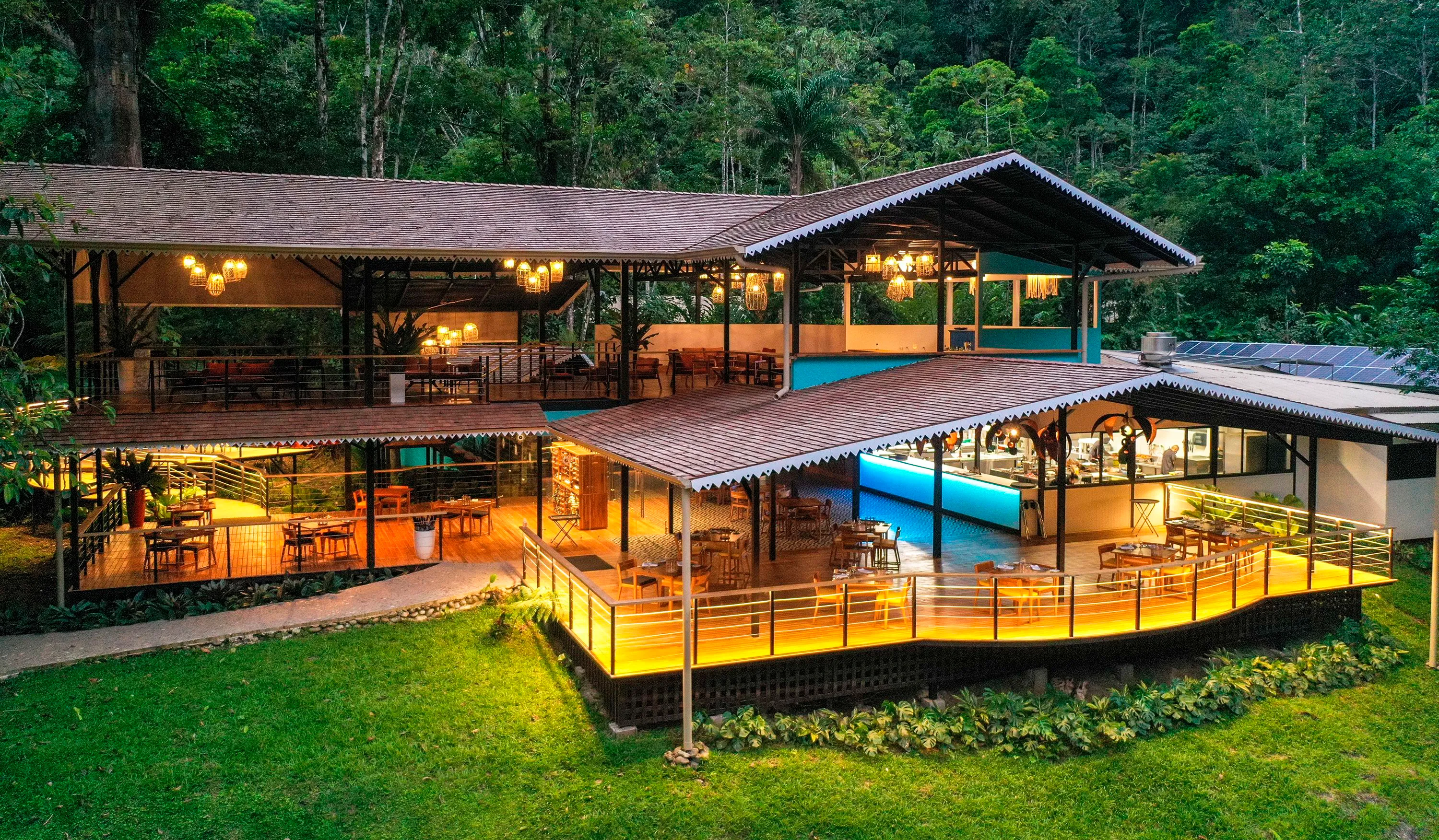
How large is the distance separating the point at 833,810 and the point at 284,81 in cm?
2987

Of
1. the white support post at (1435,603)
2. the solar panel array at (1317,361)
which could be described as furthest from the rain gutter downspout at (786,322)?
the solar panel array at (1317,361)

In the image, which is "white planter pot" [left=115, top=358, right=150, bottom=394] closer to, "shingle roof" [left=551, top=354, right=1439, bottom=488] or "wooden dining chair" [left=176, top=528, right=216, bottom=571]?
"wooden dining chair" [left=176, top=528, right=216, bottom=571]

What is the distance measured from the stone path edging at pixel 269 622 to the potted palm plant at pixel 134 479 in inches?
157

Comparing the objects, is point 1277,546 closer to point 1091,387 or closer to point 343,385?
point 1091,387

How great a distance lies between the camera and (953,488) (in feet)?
64.2

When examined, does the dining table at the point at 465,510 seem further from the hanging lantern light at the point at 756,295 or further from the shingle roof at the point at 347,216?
the hanging lantern light at the point at 756,295

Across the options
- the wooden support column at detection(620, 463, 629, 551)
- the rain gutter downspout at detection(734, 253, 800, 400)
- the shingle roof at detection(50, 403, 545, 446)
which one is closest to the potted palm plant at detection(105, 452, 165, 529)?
the shingle roof at detection(50, 403, 545, 446)

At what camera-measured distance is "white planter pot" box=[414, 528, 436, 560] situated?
54.0 feet

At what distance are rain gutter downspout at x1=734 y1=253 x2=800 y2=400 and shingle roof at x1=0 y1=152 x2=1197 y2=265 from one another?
20cm

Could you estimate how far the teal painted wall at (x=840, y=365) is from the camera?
52.3ft

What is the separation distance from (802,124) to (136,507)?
21.6 metres

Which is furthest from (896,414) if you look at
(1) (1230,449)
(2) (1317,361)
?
(2) (1317,361)

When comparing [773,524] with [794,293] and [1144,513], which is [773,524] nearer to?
[794,293]

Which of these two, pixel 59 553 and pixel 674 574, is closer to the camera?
pixel 674 574
